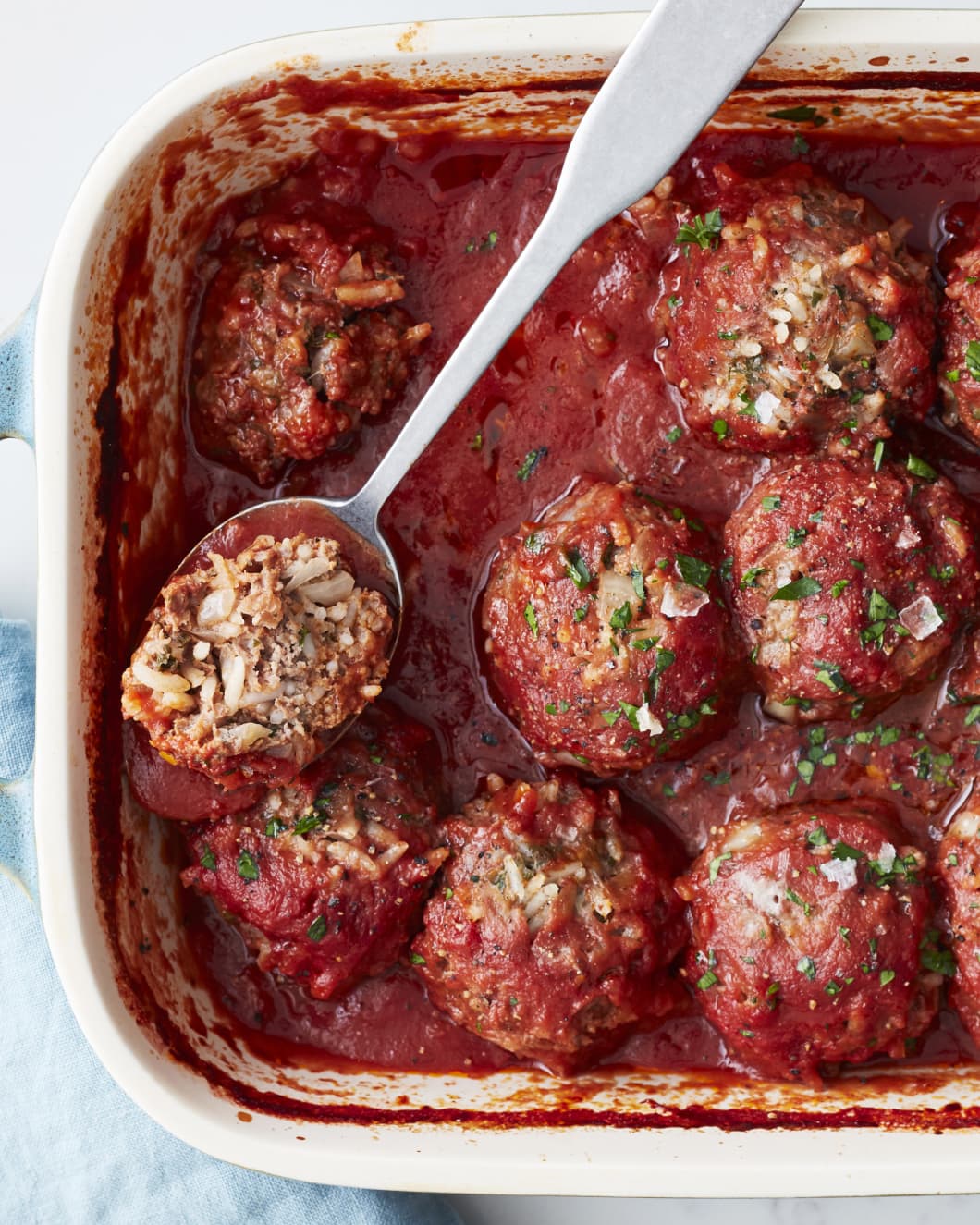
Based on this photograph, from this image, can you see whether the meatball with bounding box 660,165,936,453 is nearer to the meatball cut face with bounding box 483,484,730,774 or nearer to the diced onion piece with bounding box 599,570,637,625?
the meatball cut face with bounding box 483,484,730,774

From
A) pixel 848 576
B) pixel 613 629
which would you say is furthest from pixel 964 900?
pixel 613 629

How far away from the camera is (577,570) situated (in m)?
2.97

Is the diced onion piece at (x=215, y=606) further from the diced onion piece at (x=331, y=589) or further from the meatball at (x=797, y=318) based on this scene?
the meatball at (x=797, y=318)

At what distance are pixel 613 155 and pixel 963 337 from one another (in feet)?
3.20

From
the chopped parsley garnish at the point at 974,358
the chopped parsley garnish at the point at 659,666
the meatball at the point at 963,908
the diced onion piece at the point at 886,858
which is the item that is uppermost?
the chopped parsley garnish at the point at 974,358

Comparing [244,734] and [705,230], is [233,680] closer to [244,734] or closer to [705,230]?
[244,734]

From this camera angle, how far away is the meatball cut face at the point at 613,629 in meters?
2.96

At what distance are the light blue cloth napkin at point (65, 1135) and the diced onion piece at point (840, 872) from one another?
1.57 meters

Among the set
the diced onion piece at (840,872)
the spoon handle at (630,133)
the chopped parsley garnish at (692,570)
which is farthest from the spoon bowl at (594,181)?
the diced onion piece at (840,872)

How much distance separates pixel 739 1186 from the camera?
292 cm

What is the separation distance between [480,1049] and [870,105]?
2.60 meters

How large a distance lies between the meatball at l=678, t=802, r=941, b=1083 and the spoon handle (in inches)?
52.2

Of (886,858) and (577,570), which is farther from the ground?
(577,570)

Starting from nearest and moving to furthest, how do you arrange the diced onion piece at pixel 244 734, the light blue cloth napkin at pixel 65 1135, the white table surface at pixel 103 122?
the diced onion piece at pixel 244 734, the light blue cloth napkin at pixel 65 1135, the white table surface at pixel 103 122
